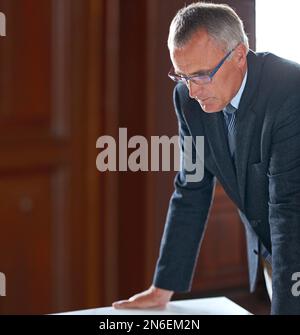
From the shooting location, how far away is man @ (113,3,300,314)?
1.14 m

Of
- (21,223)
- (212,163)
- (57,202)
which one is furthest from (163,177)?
(212,163)

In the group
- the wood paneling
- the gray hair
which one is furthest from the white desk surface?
the wood paneling

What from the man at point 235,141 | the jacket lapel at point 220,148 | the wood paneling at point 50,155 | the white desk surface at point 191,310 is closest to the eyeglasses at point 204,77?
the man at point 235,141

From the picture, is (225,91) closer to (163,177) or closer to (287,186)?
(287,186)

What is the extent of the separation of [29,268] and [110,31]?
1076mm

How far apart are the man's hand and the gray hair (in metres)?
0.54

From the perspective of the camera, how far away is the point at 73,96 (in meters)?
2.54

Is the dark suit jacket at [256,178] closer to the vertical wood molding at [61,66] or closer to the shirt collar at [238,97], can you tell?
the shirt collar at [238,97]

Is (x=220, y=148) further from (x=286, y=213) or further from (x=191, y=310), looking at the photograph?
(x=191, y=310)

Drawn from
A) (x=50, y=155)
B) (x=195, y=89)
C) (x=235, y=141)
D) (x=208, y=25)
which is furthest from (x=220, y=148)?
(x=50, y=155)

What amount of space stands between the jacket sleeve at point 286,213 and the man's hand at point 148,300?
0.90 ft

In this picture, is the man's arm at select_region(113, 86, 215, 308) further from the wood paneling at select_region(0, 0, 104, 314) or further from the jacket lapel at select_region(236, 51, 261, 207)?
the wood paneling at select_region(0, 0, 104, 314)

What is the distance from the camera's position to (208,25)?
3.83 ft

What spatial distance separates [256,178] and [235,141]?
9cm
